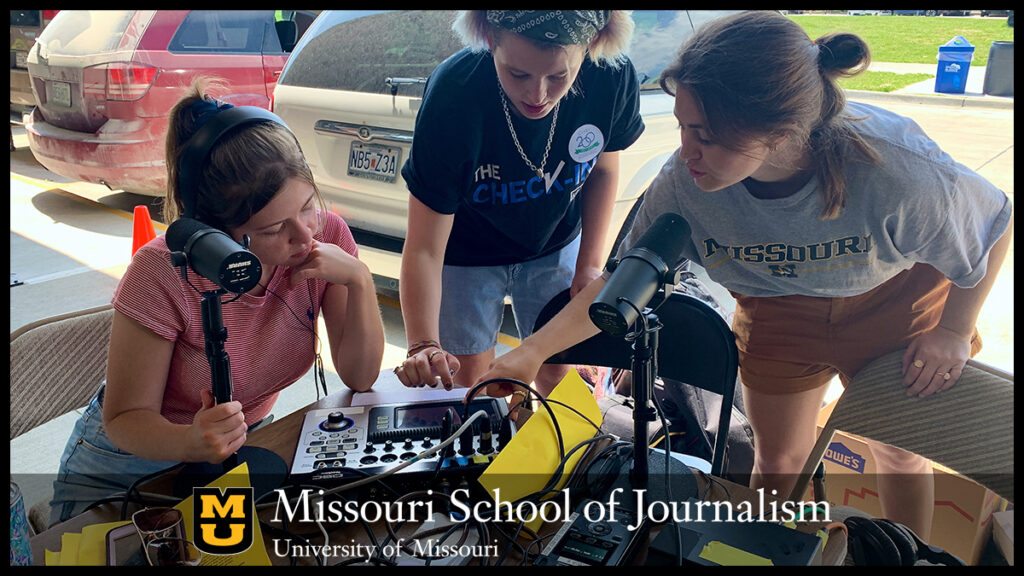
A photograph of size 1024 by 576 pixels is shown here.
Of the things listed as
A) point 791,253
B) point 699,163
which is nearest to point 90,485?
point 699,163

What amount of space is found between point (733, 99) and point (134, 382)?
1.05 metres

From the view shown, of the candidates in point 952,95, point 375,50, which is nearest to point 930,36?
point 952,95

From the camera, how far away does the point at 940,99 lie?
6.80 metres

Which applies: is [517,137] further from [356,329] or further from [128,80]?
[128,80]

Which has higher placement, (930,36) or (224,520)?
(224,520)

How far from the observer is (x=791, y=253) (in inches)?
58.8

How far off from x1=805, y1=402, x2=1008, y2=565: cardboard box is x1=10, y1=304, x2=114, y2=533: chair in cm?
155

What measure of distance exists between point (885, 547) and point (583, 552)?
1.32 feet

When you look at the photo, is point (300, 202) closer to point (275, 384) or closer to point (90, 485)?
point (275, 384)

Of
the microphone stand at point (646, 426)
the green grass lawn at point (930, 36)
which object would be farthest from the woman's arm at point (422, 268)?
the green grass lawn at point (930, 36)

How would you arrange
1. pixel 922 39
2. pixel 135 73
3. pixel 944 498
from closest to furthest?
1. pixel 944 498
2. pixel 135 73
3. pixel 922 39

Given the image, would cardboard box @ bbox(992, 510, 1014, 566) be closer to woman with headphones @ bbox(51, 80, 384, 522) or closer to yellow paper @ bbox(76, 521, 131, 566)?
woman with headphones @ bbox(51, 80, 384, 522)

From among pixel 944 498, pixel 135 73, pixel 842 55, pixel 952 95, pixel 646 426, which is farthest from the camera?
pixel 952 95

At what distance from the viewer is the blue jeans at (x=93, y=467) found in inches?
51.0
